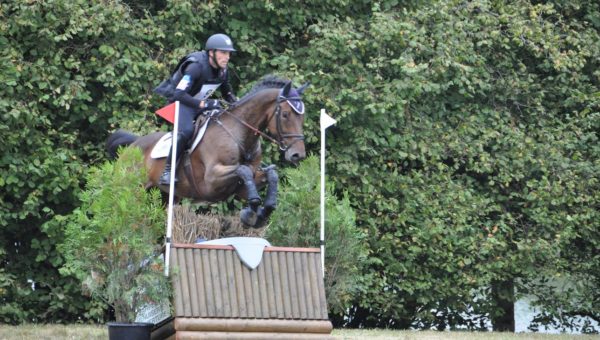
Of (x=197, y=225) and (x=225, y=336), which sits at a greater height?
(x=197, y=225)

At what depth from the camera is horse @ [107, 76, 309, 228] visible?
32.7 feet

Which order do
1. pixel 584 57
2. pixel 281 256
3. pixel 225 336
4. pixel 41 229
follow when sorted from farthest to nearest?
pixel 584 57 → pixel 41 229 → pixel 281 256 → pixel 225 336

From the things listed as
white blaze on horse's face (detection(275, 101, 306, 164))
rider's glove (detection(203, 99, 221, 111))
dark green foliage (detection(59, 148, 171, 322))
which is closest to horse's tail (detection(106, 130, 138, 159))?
rider's glove (detection(203, 99, 221, 111))

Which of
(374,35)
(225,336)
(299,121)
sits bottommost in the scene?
(225,336)

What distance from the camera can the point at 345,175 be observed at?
14.6 metres

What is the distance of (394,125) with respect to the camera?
588 inches

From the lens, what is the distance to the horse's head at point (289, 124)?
9.93 metres

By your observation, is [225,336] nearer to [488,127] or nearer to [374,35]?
[374,35]

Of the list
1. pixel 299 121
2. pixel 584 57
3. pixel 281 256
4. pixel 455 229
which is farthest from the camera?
pixel 584 57

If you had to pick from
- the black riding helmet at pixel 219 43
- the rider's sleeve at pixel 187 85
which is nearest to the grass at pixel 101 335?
the rider's sleeve at pixel 187 85

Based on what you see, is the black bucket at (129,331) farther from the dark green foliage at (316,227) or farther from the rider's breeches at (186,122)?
the rider's breeches at (186,122)

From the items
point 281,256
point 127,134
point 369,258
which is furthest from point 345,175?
point 281,256

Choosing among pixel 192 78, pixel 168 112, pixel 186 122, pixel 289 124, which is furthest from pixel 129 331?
pixel 192 78

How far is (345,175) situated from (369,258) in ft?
3.58
